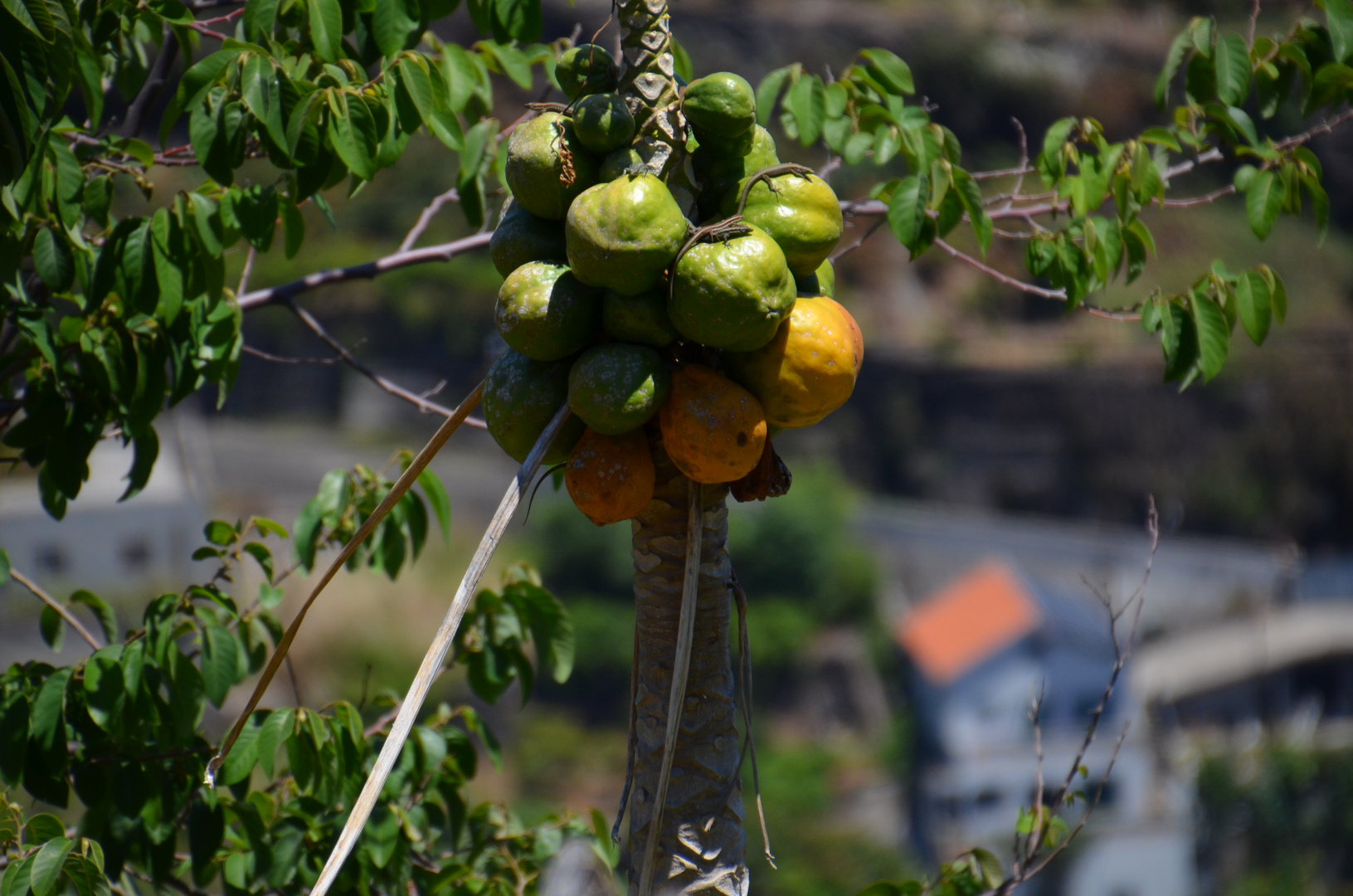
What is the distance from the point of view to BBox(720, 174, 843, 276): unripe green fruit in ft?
5.77

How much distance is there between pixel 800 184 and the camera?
69.8 inches

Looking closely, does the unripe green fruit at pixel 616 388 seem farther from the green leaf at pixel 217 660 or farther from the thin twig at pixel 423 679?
the green leaf at pixel 217 660

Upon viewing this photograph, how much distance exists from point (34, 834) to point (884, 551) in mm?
36945

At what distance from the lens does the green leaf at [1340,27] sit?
2766 mm

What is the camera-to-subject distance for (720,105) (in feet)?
5.63

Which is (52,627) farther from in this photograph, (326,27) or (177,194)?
(326,27)

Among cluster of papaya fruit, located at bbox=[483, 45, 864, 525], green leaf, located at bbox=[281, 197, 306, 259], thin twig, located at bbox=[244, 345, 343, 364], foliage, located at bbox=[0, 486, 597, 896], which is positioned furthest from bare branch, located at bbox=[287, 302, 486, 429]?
cluster of papaya fruit, located at bbox=[483, 45, 864, 525]

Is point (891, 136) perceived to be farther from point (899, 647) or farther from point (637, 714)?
point (899, 647)

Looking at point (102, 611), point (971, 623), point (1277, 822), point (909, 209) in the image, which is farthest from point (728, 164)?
point (1277, 822)

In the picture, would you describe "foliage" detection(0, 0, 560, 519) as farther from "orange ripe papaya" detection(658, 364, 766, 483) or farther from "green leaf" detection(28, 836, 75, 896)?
"orange ripe papaya" detection(658, 364, 766, 483)

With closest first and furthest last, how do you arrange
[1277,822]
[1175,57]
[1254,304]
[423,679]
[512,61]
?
[423,679] < [1254,304] < [1175,57] < [512,61] < [1277,822]

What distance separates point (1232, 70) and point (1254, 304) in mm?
641

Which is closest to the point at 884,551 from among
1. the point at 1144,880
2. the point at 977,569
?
the point at 977,569

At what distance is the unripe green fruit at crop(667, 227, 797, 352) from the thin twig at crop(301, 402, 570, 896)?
0.29m
